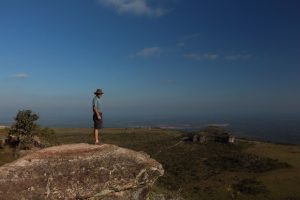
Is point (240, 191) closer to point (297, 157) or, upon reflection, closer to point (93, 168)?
point (297, 157)

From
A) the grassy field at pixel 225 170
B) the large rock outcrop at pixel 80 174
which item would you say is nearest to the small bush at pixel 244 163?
the grassy field at pixel 225 170

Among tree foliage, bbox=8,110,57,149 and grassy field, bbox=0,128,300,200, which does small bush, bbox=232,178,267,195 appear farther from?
tree foliage, bbox=8,110,57,149

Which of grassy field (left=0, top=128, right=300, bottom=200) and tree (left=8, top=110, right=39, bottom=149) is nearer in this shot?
tree (left=8, top=110, right=39, bottom=149)

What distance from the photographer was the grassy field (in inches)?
2768

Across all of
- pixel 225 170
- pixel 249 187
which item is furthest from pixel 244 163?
pixel 249 187

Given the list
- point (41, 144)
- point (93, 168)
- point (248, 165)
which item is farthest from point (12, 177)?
point (248, 165)

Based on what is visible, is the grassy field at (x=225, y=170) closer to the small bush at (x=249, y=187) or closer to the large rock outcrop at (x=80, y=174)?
the small bush at (x=249, y=187)

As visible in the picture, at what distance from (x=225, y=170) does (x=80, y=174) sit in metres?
82.3

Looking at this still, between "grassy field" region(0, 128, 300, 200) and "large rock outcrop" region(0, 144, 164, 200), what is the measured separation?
2782 centimetres

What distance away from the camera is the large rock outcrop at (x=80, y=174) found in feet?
45.8

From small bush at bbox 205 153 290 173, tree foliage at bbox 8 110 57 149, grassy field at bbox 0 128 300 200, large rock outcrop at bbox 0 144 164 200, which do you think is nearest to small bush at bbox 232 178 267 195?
grassy field at bbox 0 128 300 200

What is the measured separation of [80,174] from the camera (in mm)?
14859

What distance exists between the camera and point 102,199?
1515 centimetres

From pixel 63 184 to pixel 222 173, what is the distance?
78051 mm
